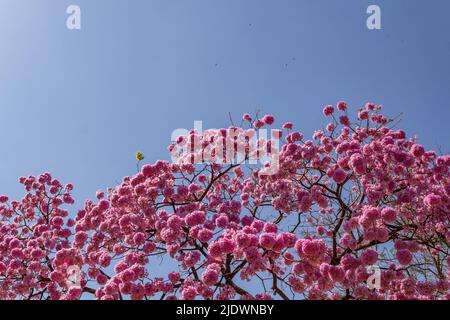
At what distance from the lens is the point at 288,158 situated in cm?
808

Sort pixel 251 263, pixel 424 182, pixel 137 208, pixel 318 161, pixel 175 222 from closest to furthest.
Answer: pixel 251 263 < pixel 175 222 < pixel 424 182 < pixel 137 208 < pixel 318 161

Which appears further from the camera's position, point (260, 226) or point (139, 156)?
point (139, 156)

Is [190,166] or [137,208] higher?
[190,166]

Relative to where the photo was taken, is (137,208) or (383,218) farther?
(137,208)

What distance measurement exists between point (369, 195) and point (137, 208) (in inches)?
176

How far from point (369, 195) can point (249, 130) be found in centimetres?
327

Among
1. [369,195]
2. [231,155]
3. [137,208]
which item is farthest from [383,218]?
[137,208]

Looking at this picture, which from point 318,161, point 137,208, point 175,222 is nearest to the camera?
point 175,222

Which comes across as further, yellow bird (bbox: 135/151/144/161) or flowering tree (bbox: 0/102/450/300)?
yellow bird (bbox: 135/151/144/161)

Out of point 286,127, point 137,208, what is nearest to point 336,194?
point 286,127

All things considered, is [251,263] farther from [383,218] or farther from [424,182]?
[424,182]

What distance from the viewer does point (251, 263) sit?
5.12 m

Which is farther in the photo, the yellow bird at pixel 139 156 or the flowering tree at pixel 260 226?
the yellow bird at pixel 139 156

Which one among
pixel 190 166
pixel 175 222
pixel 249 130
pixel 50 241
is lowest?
pixel 50 241
